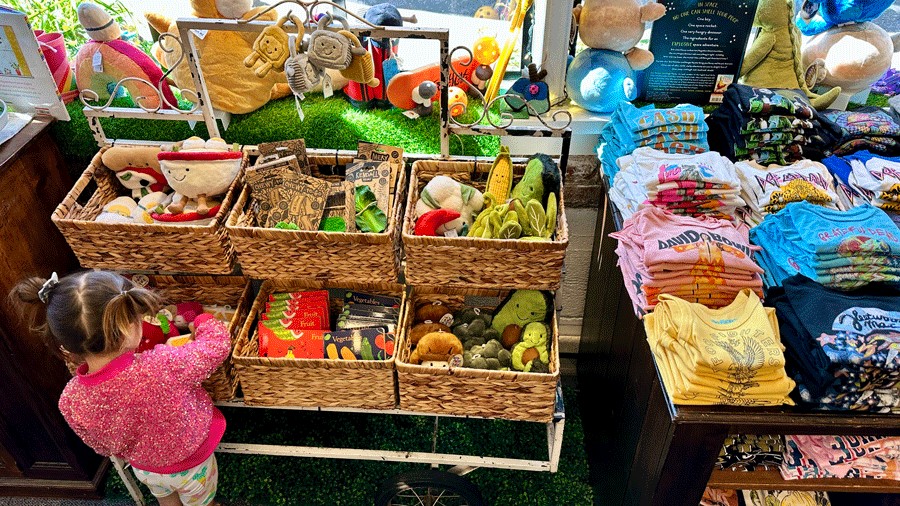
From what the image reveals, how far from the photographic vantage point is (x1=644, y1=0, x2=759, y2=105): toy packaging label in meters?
2.09

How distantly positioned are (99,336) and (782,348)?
5.21 feet

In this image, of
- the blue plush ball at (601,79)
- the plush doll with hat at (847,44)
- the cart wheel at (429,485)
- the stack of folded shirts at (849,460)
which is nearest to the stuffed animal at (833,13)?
the plush doll with hat at (847,44)

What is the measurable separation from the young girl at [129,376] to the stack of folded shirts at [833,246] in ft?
4.95

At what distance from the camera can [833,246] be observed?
58.2 inches

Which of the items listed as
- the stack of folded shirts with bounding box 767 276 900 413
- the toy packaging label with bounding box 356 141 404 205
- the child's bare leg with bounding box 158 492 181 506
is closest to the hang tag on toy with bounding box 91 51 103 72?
the toy packaging label with bounding box 356 141 404 205

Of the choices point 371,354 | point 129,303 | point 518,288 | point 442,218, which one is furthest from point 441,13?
point 129,303

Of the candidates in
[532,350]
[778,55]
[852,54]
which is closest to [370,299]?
[532,350]

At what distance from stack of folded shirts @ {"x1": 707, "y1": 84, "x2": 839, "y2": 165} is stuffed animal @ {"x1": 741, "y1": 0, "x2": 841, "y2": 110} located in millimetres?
236

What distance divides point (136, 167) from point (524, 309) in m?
1.26

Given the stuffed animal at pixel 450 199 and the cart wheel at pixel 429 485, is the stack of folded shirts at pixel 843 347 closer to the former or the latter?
the stuffed animal at pixel 450 199

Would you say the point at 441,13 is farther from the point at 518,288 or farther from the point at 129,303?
the point at 129,303

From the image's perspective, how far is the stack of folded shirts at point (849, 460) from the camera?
5.41ft

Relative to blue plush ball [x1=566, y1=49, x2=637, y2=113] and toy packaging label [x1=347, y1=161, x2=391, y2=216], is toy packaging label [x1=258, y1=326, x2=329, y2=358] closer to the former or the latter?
toy packaging label [x1=347, y1=161, x2=391, y2=216]

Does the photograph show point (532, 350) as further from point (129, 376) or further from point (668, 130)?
point (129, 376)
